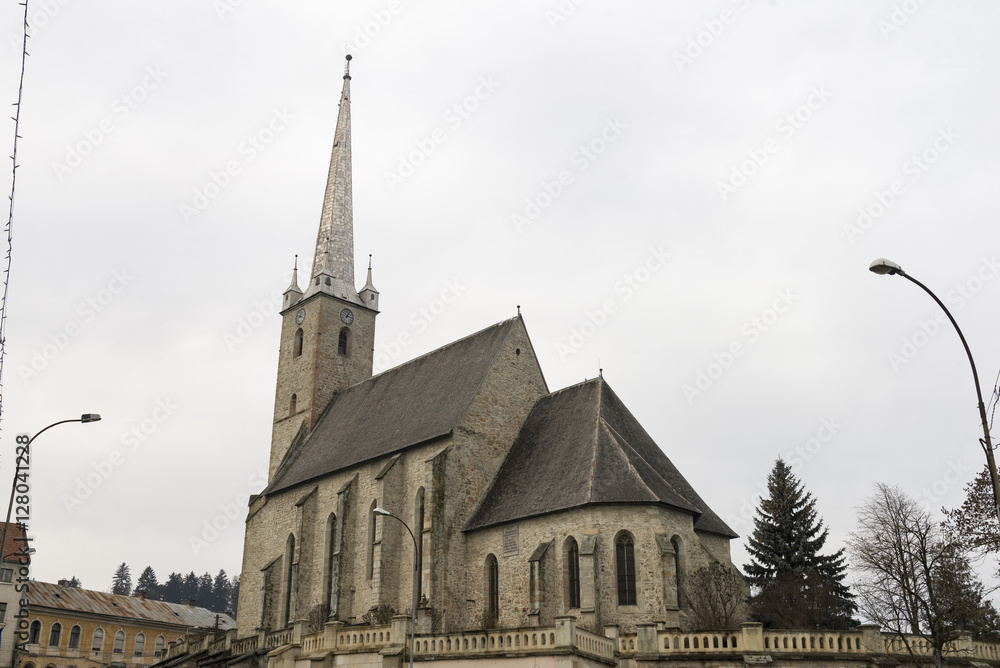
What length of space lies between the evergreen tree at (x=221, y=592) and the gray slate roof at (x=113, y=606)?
235 ft

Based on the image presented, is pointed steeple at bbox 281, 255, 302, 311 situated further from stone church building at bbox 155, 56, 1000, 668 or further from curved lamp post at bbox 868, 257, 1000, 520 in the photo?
curved lamp post at bbox 868, 257, 1000, 520

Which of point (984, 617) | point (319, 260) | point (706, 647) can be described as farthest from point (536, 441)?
point (319, 260)

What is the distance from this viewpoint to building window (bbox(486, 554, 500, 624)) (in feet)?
109

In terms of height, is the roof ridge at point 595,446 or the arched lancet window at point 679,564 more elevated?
the roof ridge at point 595,446

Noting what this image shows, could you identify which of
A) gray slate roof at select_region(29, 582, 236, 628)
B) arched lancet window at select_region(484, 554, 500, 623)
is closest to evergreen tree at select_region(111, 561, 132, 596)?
gray slate roof at select_region(29, 582, 236, 628)

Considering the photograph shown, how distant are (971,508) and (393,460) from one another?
69.1 feet

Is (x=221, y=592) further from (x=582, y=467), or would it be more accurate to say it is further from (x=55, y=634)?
(x=582, y=467)

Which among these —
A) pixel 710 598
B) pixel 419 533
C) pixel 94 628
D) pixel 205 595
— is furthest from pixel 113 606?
pixel 205 595

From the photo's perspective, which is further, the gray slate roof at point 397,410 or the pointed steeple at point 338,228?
the pointed steeple at point 338,228

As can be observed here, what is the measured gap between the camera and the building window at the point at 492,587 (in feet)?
109

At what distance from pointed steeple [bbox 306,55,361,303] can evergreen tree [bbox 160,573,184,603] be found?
104 metres

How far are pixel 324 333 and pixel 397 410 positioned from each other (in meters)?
11.2

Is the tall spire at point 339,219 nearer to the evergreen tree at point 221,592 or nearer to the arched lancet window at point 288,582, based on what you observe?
the arched lancet window at point 288,582

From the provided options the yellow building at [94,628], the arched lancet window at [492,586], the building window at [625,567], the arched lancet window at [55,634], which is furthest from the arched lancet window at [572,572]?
the arched lancet window at [55,634]
